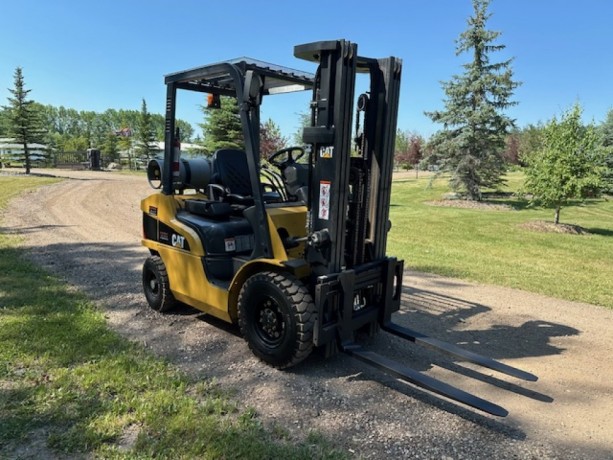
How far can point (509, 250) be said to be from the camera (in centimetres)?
1121

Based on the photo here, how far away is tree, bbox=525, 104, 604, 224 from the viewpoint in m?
14.8

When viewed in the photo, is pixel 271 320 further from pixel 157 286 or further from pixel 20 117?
pixel 20 117

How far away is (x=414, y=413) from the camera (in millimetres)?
3529

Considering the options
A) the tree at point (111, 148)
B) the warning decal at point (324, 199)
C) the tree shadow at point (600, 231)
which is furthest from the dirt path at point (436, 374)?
the tree at point (111, 148)

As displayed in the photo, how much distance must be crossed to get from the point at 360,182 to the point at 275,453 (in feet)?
7.69

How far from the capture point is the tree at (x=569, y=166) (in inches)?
582

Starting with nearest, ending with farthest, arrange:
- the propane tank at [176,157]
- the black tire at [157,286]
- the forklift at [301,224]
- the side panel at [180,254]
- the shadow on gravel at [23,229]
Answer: the forklift at [301,224] < the side panel at [180,254] < the propane tank at [176,157] < the black tire at [157,286] < the shadow on gravel at [23,229]

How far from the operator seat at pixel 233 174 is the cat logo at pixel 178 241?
2.20ft

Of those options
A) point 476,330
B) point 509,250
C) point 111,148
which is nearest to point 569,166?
point 509,250

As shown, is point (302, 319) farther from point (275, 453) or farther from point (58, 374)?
point (58, 374)

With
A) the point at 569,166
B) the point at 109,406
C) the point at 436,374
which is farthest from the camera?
the point at 569,166

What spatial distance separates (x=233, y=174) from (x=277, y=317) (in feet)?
5.94

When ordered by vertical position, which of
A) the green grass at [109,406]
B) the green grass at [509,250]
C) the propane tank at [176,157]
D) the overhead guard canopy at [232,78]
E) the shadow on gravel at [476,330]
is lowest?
the green grass at [109,406]

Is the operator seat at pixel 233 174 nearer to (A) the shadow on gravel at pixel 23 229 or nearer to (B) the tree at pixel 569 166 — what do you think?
(A) the shadow on gravel at pixel 23 229
